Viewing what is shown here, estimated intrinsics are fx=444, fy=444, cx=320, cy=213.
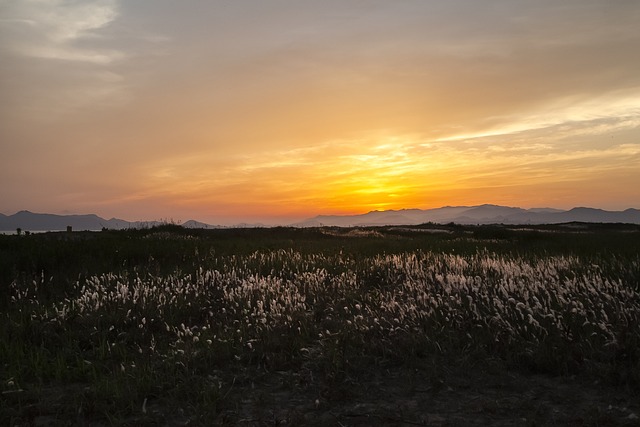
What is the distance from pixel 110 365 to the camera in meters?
5.70

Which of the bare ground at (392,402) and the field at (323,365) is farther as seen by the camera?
the field at (323,365)

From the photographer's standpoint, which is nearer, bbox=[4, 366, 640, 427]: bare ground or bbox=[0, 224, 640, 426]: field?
bbox=[4, 366, 640, 427]: bare ground

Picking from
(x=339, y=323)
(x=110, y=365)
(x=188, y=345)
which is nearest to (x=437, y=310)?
(x=339, y=323)

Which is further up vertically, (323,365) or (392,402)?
(323,365)

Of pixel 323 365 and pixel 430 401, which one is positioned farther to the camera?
pixel 323 365

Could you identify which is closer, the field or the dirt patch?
the dirt patch

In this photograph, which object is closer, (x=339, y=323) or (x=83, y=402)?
(x=83, y=402)

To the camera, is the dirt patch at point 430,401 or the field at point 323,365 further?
the field at point 323,365

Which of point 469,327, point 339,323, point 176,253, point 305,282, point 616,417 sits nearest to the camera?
→ point 616,417

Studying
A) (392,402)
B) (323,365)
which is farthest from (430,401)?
(323,365)

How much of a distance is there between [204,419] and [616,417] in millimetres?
3663

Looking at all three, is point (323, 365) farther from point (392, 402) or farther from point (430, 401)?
point (430, 401)

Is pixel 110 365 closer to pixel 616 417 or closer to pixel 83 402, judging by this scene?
pixel 83 402

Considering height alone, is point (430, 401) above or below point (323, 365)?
below
